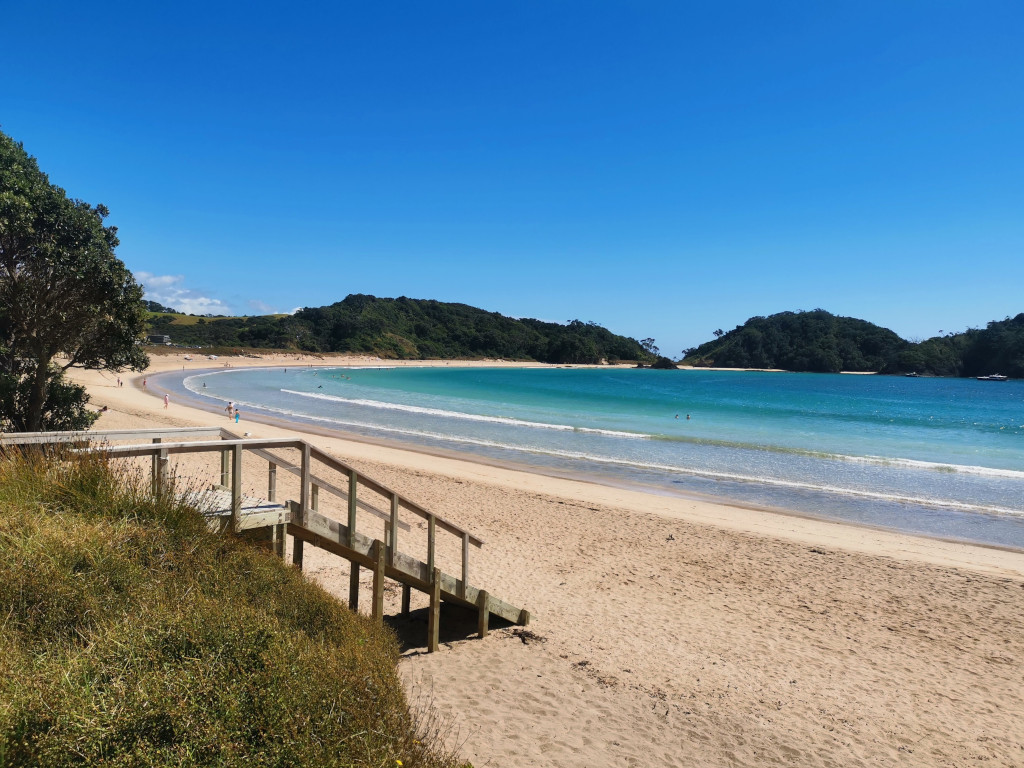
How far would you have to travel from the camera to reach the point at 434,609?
258 inches

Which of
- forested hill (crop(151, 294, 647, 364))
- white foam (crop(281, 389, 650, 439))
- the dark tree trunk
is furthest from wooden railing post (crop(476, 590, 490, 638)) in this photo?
forested hill (crop(151, 294, 647, 364))

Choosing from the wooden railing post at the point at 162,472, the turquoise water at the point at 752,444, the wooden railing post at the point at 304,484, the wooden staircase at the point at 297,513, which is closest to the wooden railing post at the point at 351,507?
the wooden staircase at the point at 297,513

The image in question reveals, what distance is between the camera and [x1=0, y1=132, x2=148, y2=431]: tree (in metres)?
9.95

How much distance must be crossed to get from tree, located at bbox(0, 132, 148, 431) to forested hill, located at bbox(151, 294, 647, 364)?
11805cm

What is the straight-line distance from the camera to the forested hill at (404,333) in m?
126

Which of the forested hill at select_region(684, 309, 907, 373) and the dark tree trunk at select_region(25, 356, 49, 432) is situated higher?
the forested hill at select_region(684, 309, 907, 373)

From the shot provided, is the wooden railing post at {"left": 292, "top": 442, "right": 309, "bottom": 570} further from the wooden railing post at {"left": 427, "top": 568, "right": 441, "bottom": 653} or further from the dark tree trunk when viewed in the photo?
the dark tree trunk

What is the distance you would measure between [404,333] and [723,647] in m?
150

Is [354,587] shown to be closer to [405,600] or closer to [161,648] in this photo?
[405,600]

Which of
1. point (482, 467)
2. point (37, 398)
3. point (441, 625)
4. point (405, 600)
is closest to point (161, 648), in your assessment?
point (405, 600)

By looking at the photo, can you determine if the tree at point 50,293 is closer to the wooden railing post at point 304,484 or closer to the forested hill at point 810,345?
the wooden railing post at point 304,484

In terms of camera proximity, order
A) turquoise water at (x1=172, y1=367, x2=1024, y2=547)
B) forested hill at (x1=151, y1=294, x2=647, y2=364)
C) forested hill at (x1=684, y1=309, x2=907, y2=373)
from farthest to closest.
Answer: forested hill at (x1=684, y1=309, x2=907, y2=373)
forested hill at (x1=151, y1=294, x2=647, y2=364)
turquoise water at (x1=172, y1=367, x2=1024, y2=547)

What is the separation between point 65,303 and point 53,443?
6.51 metres

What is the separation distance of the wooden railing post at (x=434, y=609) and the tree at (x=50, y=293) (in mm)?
Result: 8282
